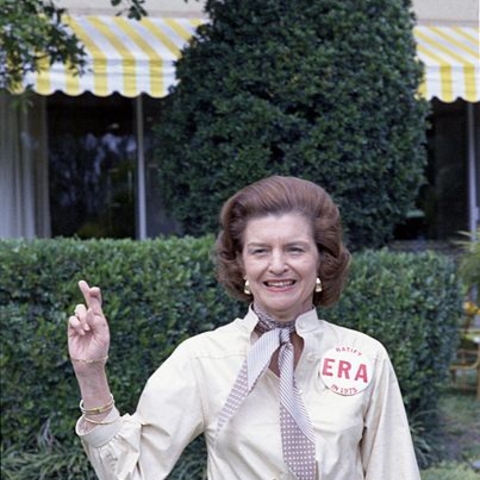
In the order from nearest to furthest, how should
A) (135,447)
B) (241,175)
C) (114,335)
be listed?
1. (135,447)
2. (114,335)
3. (241,175)

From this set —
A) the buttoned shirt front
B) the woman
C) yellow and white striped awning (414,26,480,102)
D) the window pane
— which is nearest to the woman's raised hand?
the woman

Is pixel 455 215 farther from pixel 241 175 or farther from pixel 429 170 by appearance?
pixel 241 175

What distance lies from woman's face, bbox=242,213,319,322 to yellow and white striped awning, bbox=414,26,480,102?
657cm

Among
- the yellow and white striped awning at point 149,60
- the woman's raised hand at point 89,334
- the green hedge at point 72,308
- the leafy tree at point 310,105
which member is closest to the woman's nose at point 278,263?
the woman's raised hand at point 89,334

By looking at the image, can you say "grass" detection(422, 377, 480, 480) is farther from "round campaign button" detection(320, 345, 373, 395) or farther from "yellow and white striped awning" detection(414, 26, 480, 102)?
"round campaign button" detection(320, 345, 373, 395)

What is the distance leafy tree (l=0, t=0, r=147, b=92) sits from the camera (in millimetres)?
5652

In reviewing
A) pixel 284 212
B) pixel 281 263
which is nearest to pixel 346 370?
pixel 281 263

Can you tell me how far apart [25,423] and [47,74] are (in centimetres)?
363

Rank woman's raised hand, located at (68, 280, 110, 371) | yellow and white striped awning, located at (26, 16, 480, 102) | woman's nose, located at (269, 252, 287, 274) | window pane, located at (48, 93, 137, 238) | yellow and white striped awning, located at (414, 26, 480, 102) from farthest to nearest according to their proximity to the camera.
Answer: window pane, located at (48, 93, 137, 238), yellow and white striped awning, located at (414, 26, 480, 102), yellow and white striped awning, located at (26, 16, 480, 102), woman's nose, located at (269, 252, 287, 274), woman's raised hand, located at (68, 280, 110, 371)

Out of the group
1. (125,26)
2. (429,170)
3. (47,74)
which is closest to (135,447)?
(47,74)

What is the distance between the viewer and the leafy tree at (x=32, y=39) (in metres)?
5.65

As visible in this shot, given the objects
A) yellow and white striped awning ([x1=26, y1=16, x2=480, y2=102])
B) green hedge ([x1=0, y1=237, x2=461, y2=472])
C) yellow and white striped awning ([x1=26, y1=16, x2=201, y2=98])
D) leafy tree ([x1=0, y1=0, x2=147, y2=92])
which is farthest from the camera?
yellow and white striped awning ([x1=26, y1=16, x2=480, y2=102])

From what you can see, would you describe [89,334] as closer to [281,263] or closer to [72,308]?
[281,263]

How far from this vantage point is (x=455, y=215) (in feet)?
36.0
